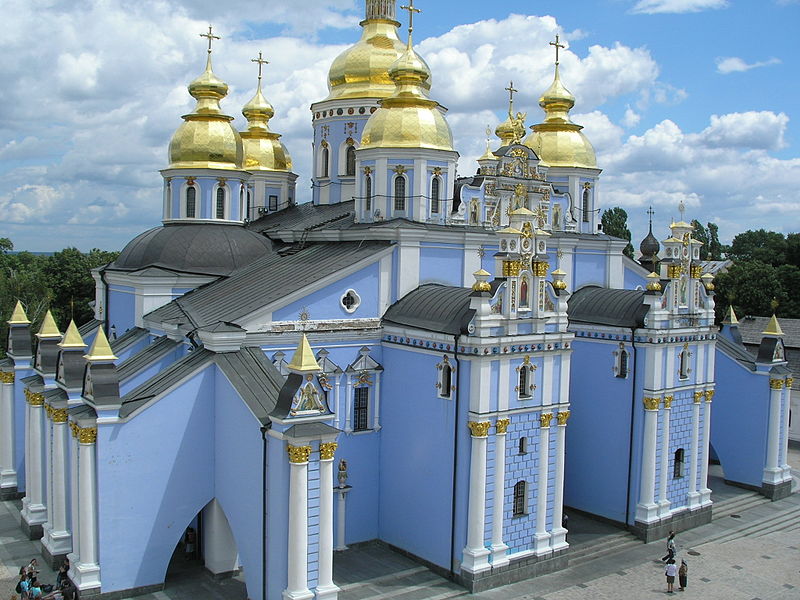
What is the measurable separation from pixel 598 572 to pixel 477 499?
13.1ft

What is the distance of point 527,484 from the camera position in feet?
61.5

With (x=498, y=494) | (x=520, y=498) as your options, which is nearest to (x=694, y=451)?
(x=520, y=498)

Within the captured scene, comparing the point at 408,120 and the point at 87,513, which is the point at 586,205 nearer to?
the point at 408,120

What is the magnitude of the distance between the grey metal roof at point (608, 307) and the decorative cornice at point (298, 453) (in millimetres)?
10368

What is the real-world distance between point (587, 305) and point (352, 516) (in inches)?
346

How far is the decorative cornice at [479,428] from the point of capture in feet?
57.7

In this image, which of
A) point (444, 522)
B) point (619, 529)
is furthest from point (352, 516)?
point (619, 529)

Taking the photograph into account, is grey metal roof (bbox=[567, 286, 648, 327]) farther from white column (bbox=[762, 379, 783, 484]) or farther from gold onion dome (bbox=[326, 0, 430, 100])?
gold onion dome (bbox=[326, 0, 430, 100])

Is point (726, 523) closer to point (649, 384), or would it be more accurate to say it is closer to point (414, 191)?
point (649, 384)

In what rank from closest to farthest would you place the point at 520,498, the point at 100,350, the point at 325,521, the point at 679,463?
the point at 325,521
the point at 100,350
the point at 520,498
the point at 679,463

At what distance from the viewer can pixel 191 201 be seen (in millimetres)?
25062

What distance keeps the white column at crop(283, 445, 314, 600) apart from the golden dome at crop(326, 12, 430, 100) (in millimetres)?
15407

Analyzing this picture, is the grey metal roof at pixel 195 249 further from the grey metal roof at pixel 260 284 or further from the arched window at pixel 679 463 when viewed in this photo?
the arched window at pixel 679 463

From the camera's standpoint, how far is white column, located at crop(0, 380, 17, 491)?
22.8 metres
